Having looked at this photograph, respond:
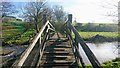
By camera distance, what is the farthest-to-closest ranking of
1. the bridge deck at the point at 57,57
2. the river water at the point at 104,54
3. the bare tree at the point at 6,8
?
the bare tree at the point at 6,8
the river water at the point at 104,54
the bridge deck at the point at 57,57

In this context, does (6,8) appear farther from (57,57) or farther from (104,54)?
(57,57)

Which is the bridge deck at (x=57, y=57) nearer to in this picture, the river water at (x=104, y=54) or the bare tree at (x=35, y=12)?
the river water at (x=104, y=54)

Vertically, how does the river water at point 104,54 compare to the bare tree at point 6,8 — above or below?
below

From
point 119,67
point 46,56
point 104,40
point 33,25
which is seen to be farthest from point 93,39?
point 46,56

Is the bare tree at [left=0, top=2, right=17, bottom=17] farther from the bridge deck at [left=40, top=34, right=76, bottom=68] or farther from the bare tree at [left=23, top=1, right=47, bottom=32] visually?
the bridge deck at [left=40, top=34, right=76, bottom=68]

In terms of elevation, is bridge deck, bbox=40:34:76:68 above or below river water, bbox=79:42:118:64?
above

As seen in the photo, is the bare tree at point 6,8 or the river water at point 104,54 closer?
the river water at point 104,54

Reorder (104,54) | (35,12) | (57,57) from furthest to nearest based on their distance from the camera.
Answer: (35,12)
(104,54)
(57,57)

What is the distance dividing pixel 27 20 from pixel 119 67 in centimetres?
2732

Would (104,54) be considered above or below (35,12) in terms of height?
below

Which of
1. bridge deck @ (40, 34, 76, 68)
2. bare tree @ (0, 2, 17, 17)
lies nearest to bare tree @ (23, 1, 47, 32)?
bare tree @ (0, 2, 17, 17)

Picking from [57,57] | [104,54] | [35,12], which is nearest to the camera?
[57,57]

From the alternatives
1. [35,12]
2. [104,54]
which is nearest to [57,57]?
[104,54]

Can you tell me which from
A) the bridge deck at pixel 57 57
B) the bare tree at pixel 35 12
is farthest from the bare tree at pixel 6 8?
the bridge deck at pixel 57 57
